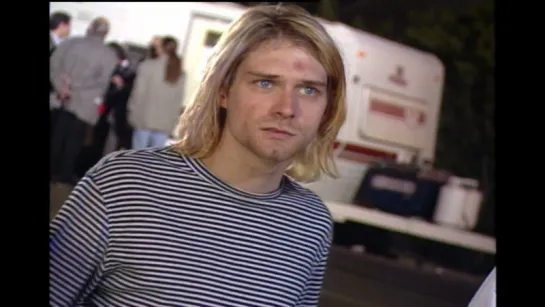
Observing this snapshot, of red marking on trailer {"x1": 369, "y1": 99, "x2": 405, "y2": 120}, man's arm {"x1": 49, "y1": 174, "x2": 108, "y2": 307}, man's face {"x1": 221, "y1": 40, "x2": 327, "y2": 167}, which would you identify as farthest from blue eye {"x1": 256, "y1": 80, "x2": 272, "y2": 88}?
red marking on trailer {"x1": 369, "y1": 99, "x2": 405, "y2": 120}

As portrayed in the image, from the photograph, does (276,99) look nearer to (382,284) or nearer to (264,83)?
(264,83)

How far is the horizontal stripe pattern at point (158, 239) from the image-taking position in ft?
3.78

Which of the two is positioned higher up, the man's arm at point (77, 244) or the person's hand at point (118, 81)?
the man's arm at point (77, 244)

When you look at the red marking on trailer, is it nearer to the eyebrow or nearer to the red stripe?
the red stripe

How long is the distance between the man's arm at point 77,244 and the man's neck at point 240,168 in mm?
170

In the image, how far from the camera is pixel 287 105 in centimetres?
119

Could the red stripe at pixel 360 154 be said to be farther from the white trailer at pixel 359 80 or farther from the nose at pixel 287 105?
the nose at pixel 287 105

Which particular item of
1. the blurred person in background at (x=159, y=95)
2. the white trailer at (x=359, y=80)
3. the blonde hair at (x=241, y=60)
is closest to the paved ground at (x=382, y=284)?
the white trailer at (x=359, y=80)

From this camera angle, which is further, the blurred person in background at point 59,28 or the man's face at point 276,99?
the blurred person in background at point 59,28

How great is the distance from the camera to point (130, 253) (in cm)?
Answer: 115

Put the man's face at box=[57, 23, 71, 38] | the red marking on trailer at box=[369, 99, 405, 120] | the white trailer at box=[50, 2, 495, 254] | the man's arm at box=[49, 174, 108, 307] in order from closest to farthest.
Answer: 1. the man's arm at box=[49, 174, 108, 307]
2. the man's face at box=[57, 23, 71, 38]
3. the white trailer at box=[50, 2, 495, 254]
4. the red marking on trailer at box=[369, 99, 405, 120]

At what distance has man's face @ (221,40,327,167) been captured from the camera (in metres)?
1.19

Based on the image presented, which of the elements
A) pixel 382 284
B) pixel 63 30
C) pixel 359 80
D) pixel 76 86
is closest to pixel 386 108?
pixel 359 80
